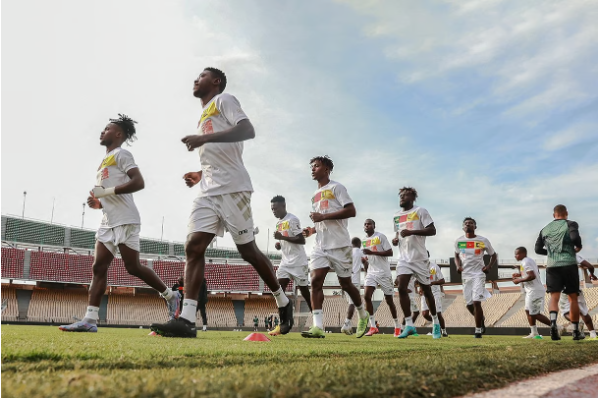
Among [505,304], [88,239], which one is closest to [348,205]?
[505,304]

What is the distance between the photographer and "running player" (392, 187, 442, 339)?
8445 mm

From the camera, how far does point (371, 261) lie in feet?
41.0

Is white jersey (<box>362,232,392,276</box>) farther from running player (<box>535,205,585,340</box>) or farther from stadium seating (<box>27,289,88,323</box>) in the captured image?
stadium seating (<box>27,289,88,323</box>)

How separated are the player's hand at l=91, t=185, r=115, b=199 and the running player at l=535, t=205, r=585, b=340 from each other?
253 inches

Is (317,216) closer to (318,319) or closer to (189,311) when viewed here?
(318,319)

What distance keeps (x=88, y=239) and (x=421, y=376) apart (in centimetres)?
5458

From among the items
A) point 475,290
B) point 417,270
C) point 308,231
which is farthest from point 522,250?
point 308,231

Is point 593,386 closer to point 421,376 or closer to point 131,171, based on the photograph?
point 421,376

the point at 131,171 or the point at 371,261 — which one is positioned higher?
the point at 131,171

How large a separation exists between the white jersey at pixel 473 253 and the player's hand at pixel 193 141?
758 cm

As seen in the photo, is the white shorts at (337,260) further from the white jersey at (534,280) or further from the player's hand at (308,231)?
the white jersey at (534,280)

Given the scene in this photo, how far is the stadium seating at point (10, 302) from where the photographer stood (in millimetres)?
37375

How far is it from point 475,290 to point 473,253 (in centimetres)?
80

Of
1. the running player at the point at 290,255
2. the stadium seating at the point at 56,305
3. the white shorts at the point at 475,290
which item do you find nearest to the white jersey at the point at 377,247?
the white shorts at the point at 475,290
